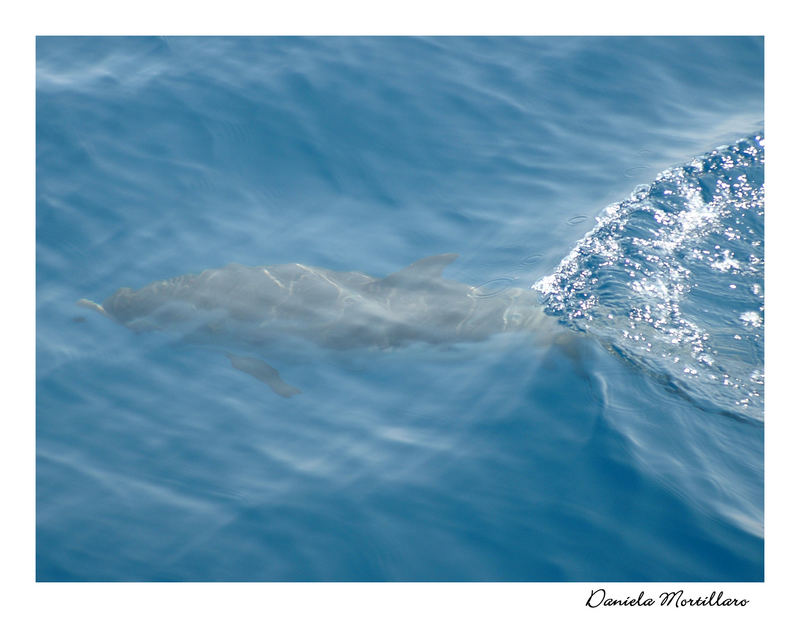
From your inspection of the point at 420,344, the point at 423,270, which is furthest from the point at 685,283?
the point at 420,344

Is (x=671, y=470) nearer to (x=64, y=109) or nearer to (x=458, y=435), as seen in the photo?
(x=458, y=435)

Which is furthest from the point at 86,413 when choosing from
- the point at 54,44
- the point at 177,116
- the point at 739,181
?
the point at 739,181

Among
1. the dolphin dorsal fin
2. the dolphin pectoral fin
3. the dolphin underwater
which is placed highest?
the dolphin dorsal fin

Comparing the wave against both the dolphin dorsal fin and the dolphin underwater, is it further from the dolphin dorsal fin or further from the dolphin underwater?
the dolphin dorsal fin

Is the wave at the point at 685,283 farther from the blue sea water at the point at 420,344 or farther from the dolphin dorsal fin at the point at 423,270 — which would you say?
the dolphin dorsal fin at the point at 423,270

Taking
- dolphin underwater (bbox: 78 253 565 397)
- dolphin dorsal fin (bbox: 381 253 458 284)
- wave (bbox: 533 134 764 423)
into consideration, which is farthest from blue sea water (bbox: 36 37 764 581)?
dolphin dorsal fin (bbox: 381 253 458 284)

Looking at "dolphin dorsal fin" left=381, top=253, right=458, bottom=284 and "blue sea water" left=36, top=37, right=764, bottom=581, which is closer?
"blue sea water" left=36, top=37, right=764, bottom=581
